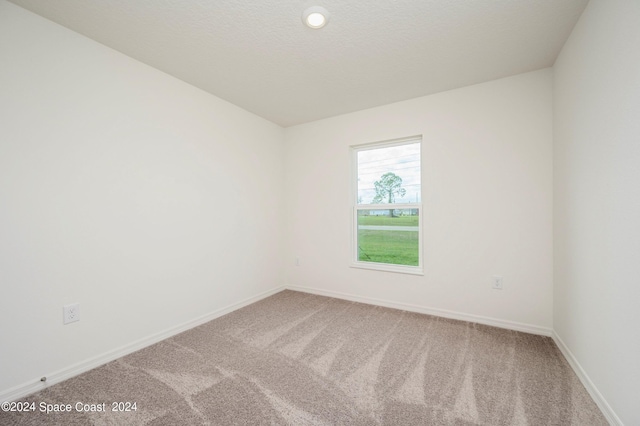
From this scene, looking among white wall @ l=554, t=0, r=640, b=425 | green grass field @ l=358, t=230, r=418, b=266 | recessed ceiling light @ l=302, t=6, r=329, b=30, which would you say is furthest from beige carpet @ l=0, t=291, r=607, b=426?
recessed ceiling light @ l=302, t=6, r=329, b=30

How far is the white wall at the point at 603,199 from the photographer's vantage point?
1201mm

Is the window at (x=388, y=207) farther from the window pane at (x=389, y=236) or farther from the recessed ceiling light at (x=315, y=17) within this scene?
the recessed ceiling light at (x=315, y=17)

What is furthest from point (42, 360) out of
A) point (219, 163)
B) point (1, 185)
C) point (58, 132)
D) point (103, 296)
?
point (219, 163)

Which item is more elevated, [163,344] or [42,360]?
[42,360]

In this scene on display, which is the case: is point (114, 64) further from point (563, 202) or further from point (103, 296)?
point (563, 202)

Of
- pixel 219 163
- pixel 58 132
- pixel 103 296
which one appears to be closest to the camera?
pixel 58 132

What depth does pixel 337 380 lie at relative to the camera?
1.70m

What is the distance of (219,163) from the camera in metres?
2.86

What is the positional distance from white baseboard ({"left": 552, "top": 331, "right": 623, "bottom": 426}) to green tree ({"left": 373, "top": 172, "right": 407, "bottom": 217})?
74.5 inches

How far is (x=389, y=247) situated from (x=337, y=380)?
1.82m

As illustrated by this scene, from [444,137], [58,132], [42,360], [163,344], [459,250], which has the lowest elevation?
[163,344]

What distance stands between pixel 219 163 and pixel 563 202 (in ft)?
10.7

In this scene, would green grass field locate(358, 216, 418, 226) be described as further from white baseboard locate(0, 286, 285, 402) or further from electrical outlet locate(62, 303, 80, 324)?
electrical outlet locate(62, 303, 80, 324)

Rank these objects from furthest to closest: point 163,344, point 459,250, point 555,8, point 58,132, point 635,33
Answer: point 459,250, point 163,344, point 58,132, point 555,8, point 635,33
